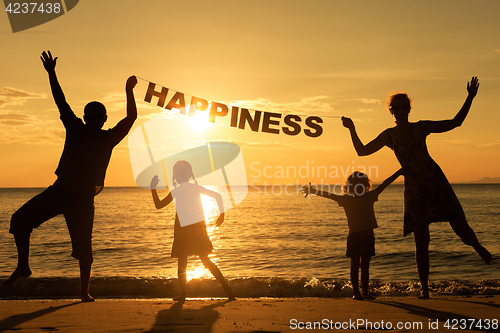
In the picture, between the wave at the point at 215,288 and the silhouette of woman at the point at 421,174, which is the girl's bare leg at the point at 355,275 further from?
the wave at the point at 215,288

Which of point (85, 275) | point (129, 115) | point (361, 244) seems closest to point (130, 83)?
point (129, 115)

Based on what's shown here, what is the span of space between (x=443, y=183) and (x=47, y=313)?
4806 millimetres

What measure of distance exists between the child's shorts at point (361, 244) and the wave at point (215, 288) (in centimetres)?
390

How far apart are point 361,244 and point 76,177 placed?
3.88 metres

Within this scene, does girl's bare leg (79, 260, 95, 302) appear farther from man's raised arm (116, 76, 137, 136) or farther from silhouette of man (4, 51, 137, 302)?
man's raised arm (116, 76, 137, 136)

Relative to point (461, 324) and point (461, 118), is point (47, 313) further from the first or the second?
point (461, 118)

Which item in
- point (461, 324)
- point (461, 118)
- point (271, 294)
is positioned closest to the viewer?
point (461, 324)

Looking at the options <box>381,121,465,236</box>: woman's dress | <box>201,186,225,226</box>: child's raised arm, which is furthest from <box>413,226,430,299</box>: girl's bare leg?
<box>201,186,225,226</box>: child's raised arm

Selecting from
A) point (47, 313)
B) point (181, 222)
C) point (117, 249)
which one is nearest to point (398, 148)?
point (181, 222)

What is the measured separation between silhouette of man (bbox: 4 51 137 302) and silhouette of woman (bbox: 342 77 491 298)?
295 centimetres

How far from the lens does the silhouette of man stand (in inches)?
167

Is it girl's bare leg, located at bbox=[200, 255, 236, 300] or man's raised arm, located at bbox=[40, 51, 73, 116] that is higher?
man's raised arm, located at bbox=[40, 51, 73, 116]

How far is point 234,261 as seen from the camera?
45.9ft

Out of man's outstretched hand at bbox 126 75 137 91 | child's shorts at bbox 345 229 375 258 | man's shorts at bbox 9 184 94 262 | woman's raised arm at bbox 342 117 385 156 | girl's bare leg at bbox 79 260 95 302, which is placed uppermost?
man's outstretched hand at bbox 126 75 137 91
